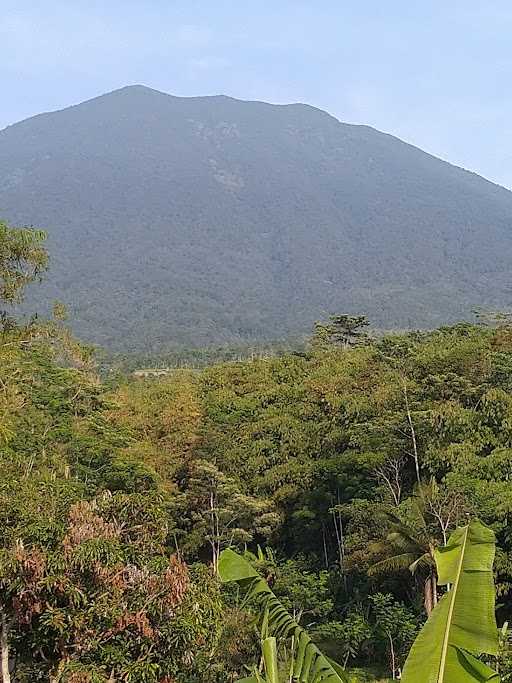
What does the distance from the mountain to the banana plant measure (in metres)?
71.4

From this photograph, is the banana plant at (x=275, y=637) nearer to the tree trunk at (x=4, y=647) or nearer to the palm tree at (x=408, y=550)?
the tree trunk at (x=4, y=647)

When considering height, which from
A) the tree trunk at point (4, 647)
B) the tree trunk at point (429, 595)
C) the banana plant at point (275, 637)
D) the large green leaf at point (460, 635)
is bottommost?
the tree trunk at point (429, 595)

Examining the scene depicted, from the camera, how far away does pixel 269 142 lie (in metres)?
168

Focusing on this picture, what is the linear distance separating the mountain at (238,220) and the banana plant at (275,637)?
71443mm

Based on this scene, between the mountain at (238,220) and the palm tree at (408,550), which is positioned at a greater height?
the mountain at (238,220)

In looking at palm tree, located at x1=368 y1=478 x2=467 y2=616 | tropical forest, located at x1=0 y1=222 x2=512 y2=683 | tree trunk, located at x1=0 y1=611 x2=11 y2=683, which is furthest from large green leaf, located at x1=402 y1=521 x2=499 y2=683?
palm tree, located at x1=368 y1=478 x2=467 y2=616

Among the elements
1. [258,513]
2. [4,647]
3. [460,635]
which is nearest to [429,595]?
[258,513]

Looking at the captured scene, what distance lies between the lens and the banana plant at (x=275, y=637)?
219 cm

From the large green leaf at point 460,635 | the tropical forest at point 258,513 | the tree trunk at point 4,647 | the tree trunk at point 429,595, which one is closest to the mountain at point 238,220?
the tropical forest at point 258,513

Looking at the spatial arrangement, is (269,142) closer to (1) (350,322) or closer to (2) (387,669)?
(1) (350,322)

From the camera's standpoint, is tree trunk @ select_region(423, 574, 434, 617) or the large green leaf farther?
tree trunk @ select_region(423, 574, 434, 617)

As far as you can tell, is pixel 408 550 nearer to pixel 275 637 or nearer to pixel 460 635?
pixel 275 637

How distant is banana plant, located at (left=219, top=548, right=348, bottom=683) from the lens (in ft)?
7.18

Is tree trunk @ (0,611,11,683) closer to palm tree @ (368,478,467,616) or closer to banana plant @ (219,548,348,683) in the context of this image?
banana plant @ (219,548,348,683)
